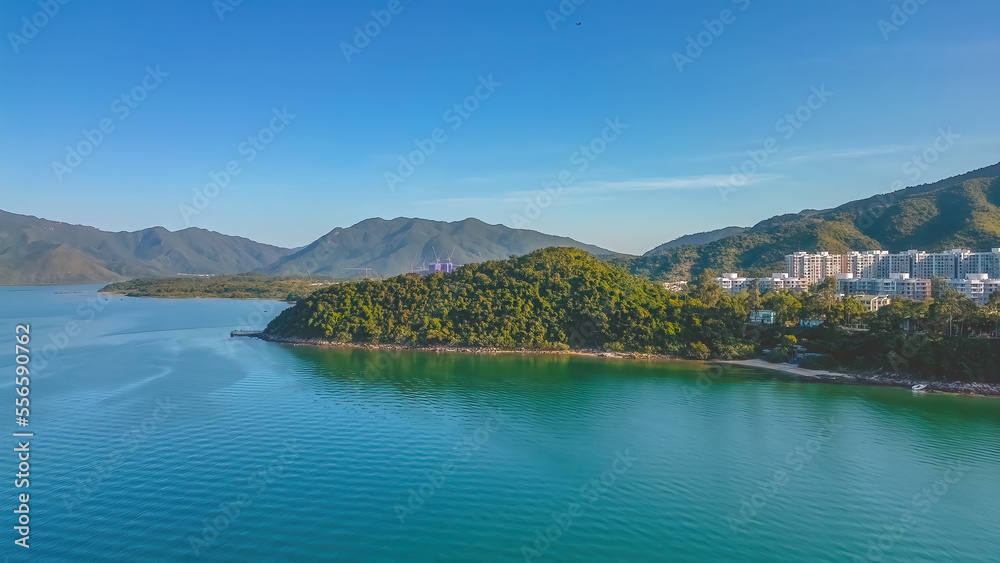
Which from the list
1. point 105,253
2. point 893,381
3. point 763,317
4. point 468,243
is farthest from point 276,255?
point 893,381

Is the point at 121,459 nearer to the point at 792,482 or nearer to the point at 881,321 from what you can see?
the point at 792,482

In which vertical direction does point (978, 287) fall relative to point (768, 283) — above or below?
below

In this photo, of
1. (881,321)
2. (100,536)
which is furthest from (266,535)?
(881,321)
